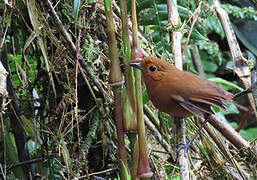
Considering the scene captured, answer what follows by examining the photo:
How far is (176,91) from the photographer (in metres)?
1.74

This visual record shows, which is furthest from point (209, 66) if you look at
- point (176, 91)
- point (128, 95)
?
point (128, 95)

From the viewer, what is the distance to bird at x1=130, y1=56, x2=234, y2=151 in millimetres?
1691

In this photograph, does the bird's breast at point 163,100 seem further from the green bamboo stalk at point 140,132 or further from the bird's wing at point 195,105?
the green bamboo stalk at point 140,132

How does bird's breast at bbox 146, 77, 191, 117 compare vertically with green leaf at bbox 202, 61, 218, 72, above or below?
below

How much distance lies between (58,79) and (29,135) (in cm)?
45

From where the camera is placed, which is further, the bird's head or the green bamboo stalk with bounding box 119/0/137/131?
the bird's head

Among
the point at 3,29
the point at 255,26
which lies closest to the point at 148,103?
the point at 3,29

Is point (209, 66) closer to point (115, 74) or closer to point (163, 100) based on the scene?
point (163, 100)

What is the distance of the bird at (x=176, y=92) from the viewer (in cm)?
169

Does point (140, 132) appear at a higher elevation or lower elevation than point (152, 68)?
lower

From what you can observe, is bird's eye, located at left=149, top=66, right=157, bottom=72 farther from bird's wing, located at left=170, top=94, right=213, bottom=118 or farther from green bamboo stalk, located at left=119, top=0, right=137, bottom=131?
green bamboo stalk, located at left=119, top=0, right=137, bottom=131

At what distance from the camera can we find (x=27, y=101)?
6.26ft

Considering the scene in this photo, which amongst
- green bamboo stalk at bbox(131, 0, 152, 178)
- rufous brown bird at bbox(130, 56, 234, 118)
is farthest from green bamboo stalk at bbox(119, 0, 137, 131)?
rufous brown bird at bbox(130, 56, 234, 118)

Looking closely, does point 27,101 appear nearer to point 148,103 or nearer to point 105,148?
point 105,148
